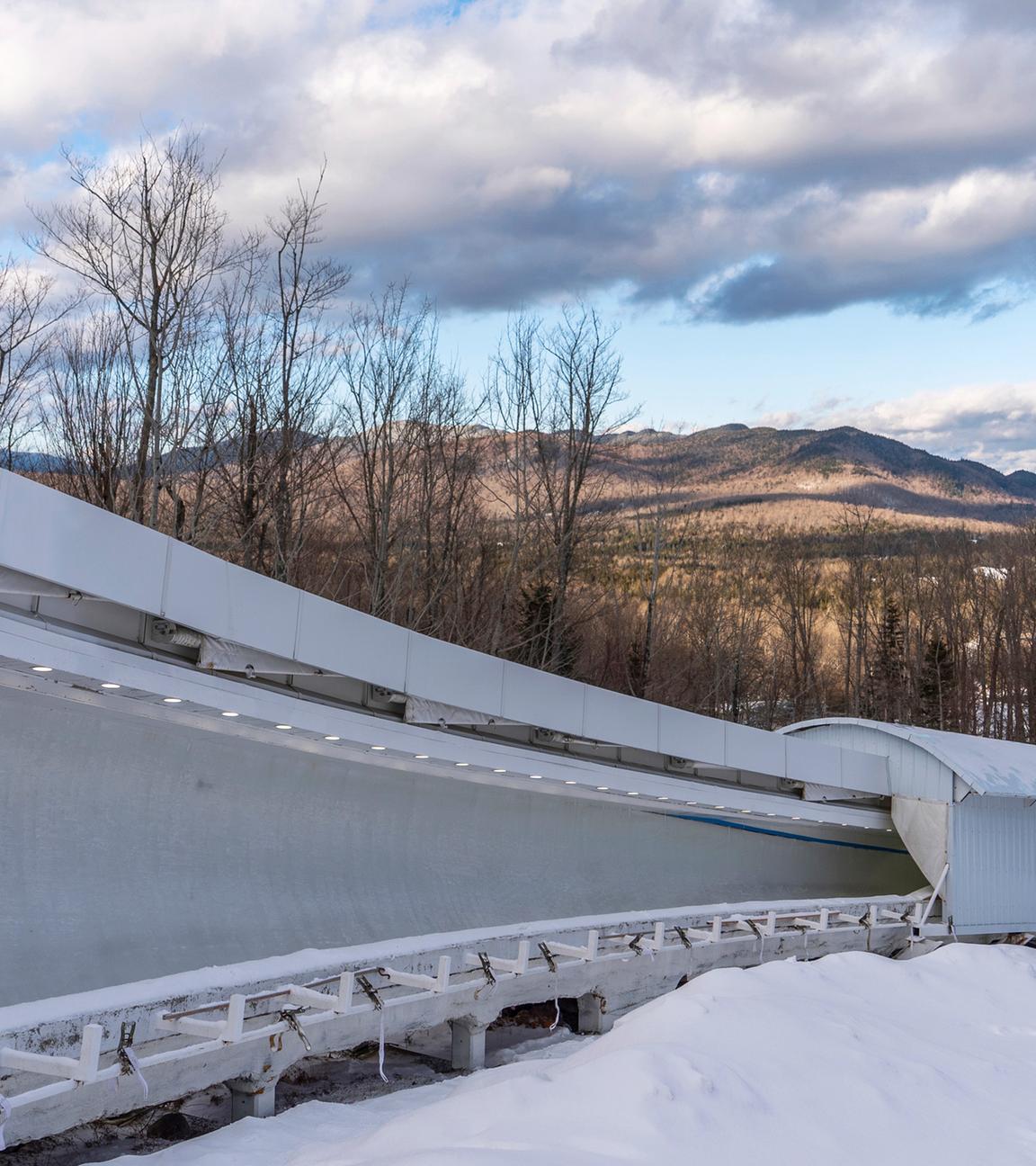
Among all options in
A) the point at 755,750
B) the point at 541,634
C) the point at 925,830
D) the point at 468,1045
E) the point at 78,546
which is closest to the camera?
the point at 78,546

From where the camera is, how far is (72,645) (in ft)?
21.3

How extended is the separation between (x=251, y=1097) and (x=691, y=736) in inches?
274

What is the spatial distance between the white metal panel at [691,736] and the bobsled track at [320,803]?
3 cm

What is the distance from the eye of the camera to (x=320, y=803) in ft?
31.1

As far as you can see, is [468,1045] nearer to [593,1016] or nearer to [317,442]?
[593,1016]

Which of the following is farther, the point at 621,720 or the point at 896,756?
the point at 896,756

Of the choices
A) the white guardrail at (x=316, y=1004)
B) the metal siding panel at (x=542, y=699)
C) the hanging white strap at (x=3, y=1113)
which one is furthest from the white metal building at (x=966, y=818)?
the hanging white strap at (x=3, y=1113)

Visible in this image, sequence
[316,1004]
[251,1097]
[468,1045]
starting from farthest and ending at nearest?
[468,1045]
[316,1004]
[251,1097]

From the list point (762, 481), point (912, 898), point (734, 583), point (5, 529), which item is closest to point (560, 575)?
point (912, 898)

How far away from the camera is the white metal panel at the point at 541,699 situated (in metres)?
9.95

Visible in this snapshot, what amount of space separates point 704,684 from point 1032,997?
28672 mm

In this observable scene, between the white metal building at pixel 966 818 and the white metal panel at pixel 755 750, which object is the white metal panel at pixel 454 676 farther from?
the white metal building at pixel 966 818

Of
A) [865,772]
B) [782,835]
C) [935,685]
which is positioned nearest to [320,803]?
[782,835]

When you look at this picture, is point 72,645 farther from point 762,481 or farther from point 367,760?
point 762,481
